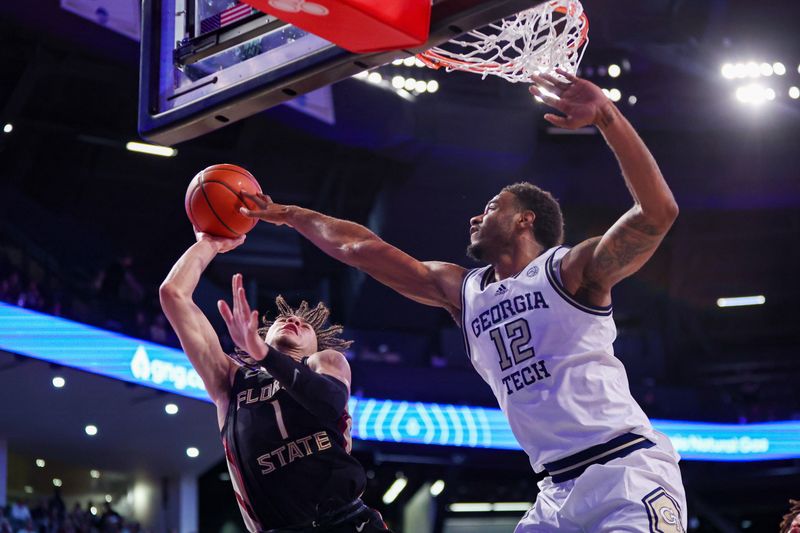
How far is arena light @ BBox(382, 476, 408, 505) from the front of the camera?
21.2 meters

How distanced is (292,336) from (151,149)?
14062mm

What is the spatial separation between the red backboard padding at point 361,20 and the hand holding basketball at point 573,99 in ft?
1.47

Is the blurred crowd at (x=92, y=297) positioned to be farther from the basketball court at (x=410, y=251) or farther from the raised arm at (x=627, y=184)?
the raised arm at (x=627, y=184)

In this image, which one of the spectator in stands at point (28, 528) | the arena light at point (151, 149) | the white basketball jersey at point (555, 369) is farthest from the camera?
the arena light at point (151, 149)

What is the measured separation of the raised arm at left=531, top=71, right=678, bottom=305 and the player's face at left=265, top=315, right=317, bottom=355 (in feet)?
5.51

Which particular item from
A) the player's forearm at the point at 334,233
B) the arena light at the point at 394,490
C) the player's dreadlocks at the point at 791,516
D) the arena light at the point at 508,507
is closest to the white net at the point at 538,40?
the player's forearm at the point at 334,233

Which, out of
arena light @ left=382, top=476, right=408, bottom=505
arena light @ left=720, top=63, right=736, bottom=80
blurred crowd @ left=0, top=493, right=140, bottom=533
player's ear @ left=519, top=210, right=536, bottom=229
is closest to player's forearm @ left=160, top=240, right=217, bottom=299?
player's ear @ left=519, top=210, right=536, bottom=229

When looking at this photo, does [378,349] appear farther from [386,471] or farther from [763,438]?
[763,438]

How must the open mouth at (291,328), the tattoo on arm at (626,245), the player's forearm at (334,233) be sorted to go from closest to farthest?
the tattoo on arm at (626,245) → the player's forearm at (334,233) → the open mouth at (291,328)

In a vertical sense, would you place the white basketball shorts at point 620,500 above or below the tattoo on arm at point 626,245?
below

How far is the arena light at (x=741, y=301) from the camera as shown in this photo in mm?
23797

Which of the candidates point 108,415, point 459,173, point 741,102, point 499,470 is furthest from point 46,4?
point 499,470

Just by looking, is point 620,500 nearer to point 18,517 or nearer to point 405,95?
point 18,517

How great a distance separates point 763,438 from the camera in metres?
20.0
